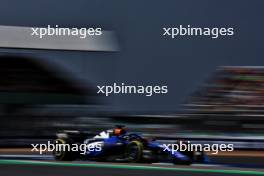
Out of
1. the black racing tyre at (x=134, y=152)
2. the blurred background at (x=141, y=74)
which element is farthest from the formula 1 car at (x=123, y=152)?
the blurred background at (x=141, y=74)

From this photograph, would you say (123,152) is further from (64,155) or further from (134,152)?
(64,155)

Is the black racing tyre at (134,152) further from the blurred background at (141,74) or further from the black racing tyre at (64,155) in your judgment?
the blurred background at (141,74)

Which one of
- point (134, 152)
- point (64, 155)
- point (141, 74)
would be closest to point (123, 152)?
point (134, 152)

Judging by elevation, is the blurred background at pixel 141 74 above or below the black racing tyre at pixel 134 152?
above

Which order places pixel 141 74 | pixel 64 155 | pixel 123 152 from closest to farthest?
pixel 64 155 → pixel 123 152 → pixel 141 74

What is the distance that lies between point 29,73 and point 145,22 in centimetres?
213

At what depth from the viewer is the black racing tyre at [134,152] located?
597 centimetres

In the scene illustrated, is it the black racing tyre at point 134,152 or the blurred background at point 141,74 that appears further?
the blurred background at point 141,74

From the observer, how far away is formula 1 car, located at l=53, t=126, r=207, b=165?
5914mm

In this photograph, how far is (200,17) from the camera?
6.93 metres

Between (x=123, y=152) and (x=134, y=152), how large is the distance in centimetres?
13

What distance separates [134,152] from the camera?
606 centimetres

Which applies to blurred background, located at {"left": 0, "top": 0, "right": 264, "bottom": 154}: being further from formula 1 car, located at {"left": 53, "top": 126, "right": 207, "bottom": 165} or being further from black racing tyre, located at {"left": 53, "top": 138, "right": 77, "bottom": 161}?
black racing tyre, located at {"left": 53, "top": 138, "right": 77, "bottom": 161}

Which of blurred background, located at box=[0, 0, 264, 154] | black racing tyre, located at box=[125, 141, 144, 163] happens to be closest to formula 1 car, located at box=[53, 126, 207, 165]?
black racing tyre, located at box=[125, 141, 144, 163]
